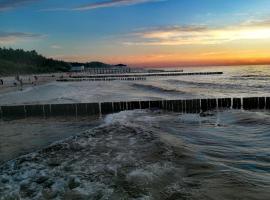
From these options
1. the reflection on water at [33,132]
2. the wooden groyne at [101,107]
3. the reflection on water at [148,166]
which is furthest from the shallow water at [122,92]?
the reflection on water at [148,166]

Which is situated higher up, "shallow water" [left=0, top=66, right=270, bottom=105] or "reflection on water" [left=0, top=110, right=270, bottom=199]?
"reflection on water" [left=0, top=110, right=270, bottom=199]

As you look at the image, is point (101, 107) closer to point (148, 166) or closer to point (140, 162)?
point (140, 162)

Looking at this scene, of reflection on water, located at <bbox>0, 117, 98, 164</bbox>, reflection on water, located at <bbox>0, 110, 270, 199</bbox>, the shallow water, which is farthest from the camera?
the shallow water

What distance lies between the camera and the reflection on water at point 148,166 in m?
9.37

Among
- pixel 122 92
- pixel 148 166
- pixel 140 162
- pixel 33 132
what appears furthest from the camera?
pixel 122 92

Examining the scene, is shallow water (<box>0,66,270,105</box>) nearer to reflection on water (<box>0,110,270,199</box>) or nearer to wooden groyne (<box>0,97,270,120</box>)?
wooden groyne (<box>0,97,270,120</box>)

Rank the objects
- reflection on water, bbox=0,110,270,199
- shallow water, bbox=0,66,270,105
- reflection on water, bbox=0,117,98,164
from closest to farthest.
Result: reflection on water, bbox=0,110,270,199
reflection on water, bbox=0,117,98,164
shallow water, bbox=0,66,270,105

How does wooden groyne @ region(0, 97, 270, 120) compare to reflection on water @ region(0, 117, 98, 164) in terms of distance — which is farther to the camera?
wooden groyne @ region(0, 97, 270, 120)

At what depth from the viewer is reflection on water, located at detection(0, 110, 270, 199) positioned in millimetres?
9367

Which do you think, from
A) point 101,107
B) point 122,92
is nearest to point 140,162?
point 101,107

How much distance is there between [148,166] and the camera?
458 inches

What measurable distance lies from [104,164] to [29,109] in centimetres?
1812

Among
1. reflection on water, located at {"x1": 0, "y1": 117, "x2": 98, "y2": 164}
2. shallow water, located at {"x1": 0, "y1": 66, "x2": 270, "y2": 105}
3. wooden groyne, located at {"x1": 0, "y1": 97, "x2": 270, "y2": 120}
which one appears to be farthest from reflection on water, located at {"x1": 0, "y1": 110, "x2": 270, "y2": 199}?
shallow water, located at {"x1": 0, "y1": 66, "x2": 270, "y2": 105}

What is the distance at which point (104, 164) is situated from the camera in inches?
474
